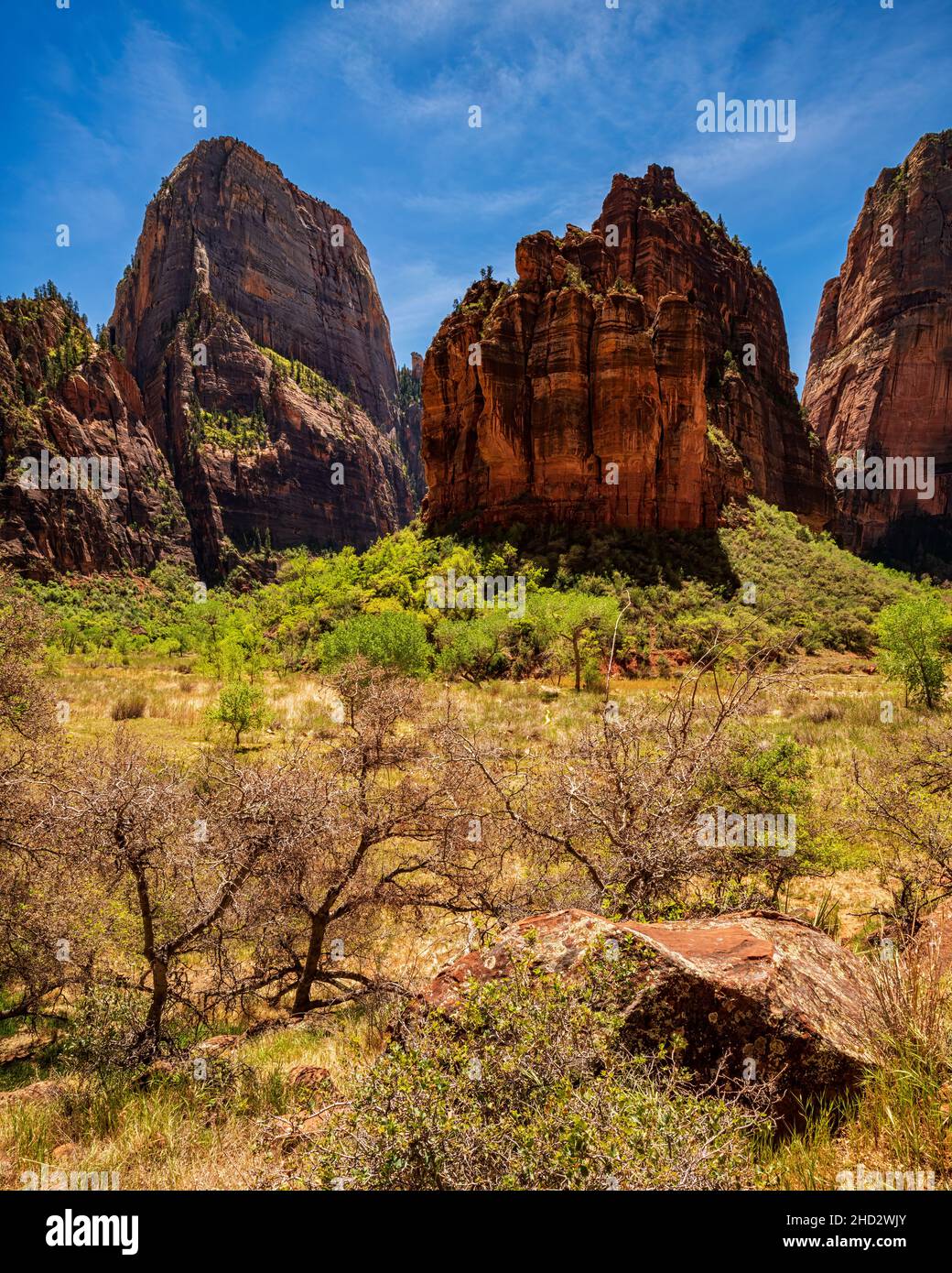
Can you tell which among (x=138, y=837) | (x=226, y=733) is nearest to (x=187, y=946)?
(x=138, y=837)

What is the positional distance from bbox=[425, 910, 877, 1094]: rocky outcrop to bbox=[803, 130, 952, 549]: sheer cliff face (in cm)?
9647

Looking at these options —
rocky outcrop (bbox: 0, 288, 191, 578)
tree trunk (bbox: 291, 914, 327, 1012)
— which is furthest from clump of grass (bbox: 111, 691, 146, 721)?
rocky outcrop (bbox: 0, 288, 191, 578)

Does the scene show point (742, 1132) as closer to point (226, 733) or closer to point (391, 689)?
point (391, 689)

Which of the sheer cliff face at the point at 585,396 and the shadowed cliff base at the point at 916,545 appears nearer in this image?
the sheer cliff face at the point at 585,396

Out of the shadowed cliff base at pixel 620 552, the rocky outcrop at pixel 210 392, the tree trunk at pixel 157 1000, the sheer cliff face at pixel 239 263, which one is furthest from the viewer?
the sheer cliff face at pixel 239 263

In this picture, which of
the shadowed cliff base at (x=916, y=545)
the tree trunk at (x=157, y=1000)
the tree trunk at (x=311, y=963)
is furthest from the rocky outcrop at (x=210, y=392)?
the shadowed cliff base at (x=916, y=545)

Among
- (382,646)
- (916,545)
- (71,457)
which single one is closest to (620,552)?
(382,646)

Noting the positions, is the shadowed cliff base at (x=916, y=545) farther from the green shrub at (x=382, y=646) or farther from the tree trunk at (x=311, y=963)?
the tree trunk at (x=311, y=963)

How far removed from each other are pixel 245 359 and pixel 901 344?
323 feet

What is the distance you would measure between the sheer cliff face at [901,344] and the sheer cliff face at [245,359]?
77672 millimetres

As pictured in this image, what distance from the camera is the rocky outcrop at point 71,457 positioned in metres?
65.2

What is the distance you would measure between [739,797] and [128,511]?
300 feet

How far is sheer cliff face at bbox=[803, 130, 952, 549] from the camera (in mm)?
75875

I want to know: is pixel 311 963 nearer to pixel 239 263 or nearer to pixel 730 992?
pixel 730 992
